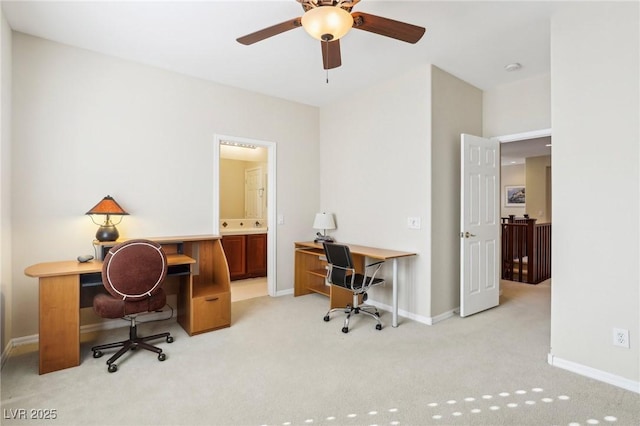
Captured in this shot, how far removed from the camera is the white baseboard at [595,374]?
7.29 ft

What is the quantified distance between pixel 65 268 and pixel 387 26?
9.91 ft

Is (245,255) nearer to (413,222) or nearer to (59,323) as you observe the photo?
(413,222)

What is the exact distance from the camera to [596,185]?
2361 millimetres

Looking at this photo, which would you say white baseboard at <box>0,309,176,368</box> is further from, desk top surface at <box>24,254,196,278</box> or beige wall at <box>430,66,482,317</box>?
beige wall at <box>430,66,482,317</box>

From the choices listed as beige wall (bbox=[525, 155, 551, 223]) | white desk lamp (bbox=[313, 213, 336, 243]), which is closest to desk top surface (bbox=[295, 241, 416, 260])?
white desk lamp (bbox=[313, 213, 336, 243])

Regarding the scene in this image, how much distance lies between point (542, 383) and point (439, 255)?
5.08 feet

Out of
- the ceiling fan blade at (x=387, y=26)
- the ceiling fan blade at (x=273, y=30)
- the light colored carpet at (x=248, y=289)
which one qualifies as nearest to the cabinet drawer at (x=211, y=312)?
the light colored carpet at (x=248, y=289)

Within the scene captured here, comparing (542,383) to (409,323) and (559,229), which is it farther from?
(409,323)

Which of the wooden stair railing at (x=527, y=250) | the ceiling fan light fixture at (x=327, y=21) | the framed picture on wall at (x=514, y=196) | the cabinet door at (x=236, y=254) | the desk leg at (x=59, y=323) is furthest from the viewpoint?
the framed picture on wall at (x=514, y=196)

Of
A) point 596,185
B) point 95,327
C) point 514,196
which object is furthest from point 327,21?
point 514,196

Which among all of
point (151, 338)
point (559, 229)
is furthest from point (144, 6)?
point (559, 229)

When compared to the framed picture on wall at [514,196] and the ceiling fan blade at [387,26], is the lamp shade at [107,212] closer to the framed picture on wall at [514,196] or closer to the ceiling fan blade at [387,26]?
the ceiling fan blade at [387,26]

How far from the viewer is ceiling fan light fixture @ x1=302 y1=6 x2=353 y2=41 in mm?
1933

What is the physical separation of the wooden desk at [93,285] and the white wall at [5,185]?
247mm
